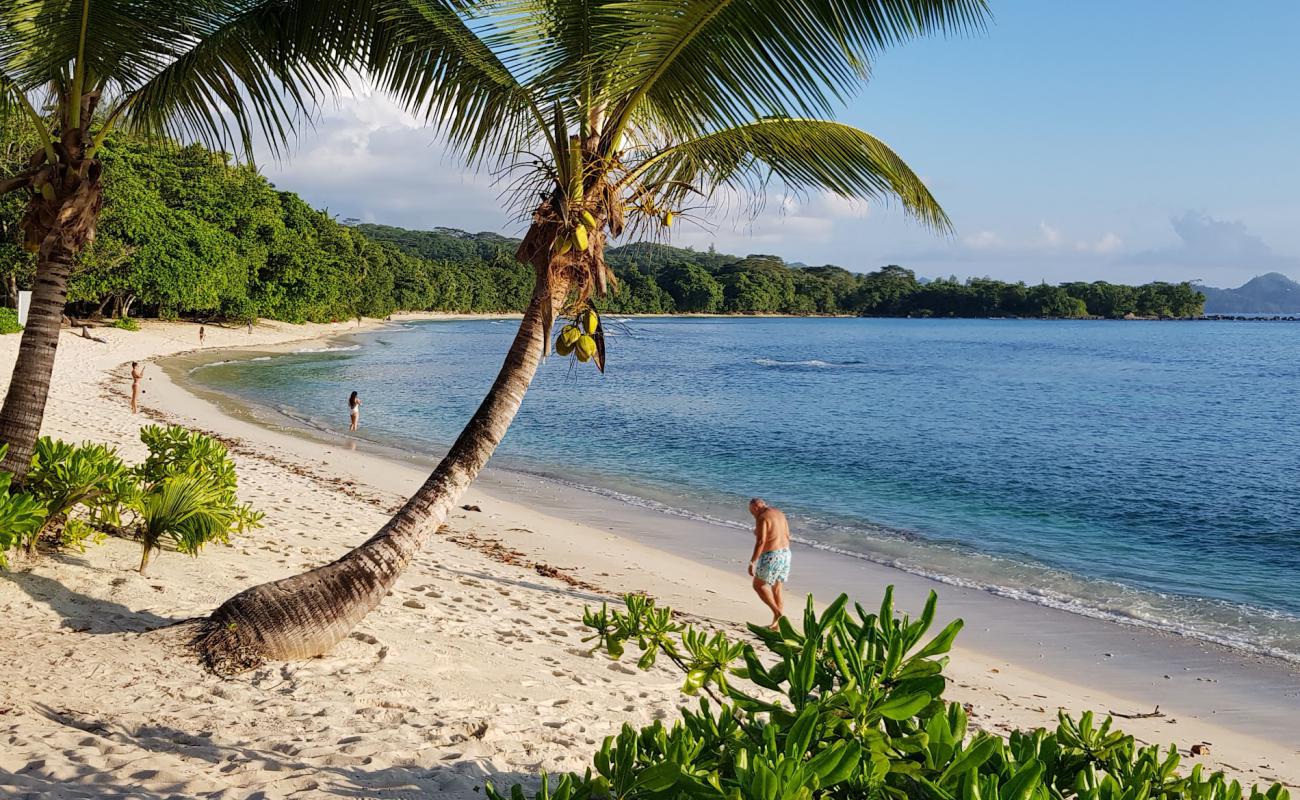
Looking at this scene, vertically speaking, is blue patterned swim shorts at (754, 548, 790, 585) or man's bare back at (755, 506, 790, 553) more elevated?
man's bare back at (755, 506, 790, 553)

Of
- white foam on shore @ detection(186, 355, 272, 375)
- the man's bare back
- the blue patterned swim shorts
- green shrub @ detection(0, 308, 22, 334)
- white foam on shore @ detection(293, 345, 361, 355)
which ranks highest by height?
green shrub @ detection(0, 308, 22, 334)

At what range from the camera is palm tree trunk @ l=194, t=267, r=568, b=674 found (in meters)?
5.36

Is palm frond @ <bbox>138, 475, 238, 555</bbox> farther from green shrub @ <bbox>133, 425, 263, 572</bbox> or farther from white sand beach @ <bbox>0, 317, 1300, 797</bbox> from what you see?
white sand beach @ <bbox>0, 317, 1300, 797</bbox>

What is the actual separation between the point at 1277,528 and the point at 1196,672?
402 inches

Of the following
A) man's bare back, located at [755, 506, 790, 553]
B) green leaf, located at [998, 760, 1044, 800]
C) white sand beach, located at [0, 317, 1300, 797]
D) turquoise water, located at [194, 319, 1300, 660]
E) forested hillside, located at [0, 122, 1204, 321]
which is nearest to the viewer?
green leaf, located at [998, 760, 1044, 800]

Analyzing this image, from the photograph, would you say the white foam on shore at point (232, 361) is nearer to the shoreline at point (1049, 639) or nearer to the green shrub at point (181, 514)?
the shoreline at point (1049, 639)

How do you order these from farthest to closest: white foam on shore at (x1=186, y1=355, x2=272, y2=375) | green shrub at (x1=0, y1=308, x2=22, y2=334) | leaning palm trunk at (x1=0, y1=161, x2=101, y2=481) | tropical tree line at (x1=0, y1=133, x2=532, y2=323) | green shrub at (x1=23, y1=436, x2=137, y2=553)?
tropical tree line at (x1=0, y1=133, x2=532, y2=323), white foam on shore at (x1=186, y1=355, x2=272, y2=375), green shrub at (x1=0, y1=308, x2=22, y2=334), green shrub at (x1=23, y1=436, x2=137, y2=553), leaning palm trunk at (x1=0, y1=161, x2=101, y2=481)

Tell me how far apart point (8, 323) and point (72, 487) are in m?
34.1

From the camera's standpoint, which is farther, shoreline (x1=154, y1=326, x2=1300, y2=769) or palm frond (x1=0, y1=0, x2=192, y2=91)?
shoreline (x1=154, y1=326, x2=1300, y2=769)

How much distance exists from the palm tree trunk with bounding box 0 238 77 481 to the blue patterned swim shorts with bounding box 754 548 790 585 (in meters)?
6.15

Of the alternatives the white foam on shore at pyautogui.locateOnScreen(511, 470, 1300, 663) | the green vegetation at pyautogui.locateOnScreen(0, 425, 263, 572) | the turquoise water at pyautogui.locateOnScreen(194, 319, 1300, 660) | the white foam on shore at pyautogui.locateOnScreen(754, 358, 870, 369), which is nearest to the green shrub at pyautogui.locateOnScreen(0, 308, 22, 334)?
the turquoise water at pyautogui.locateOnScreen(194, 319, 1300, 660)

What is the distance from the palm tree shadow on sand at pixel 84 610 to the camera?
5.73 metres

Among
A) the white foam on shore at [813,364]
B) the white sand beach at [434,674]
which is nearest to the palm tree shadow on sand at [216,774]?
the white sand beach at [434,674]

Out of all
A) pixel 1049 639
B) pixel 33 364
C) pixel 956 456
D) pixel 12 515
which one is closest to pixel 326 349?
pixel 956 456
